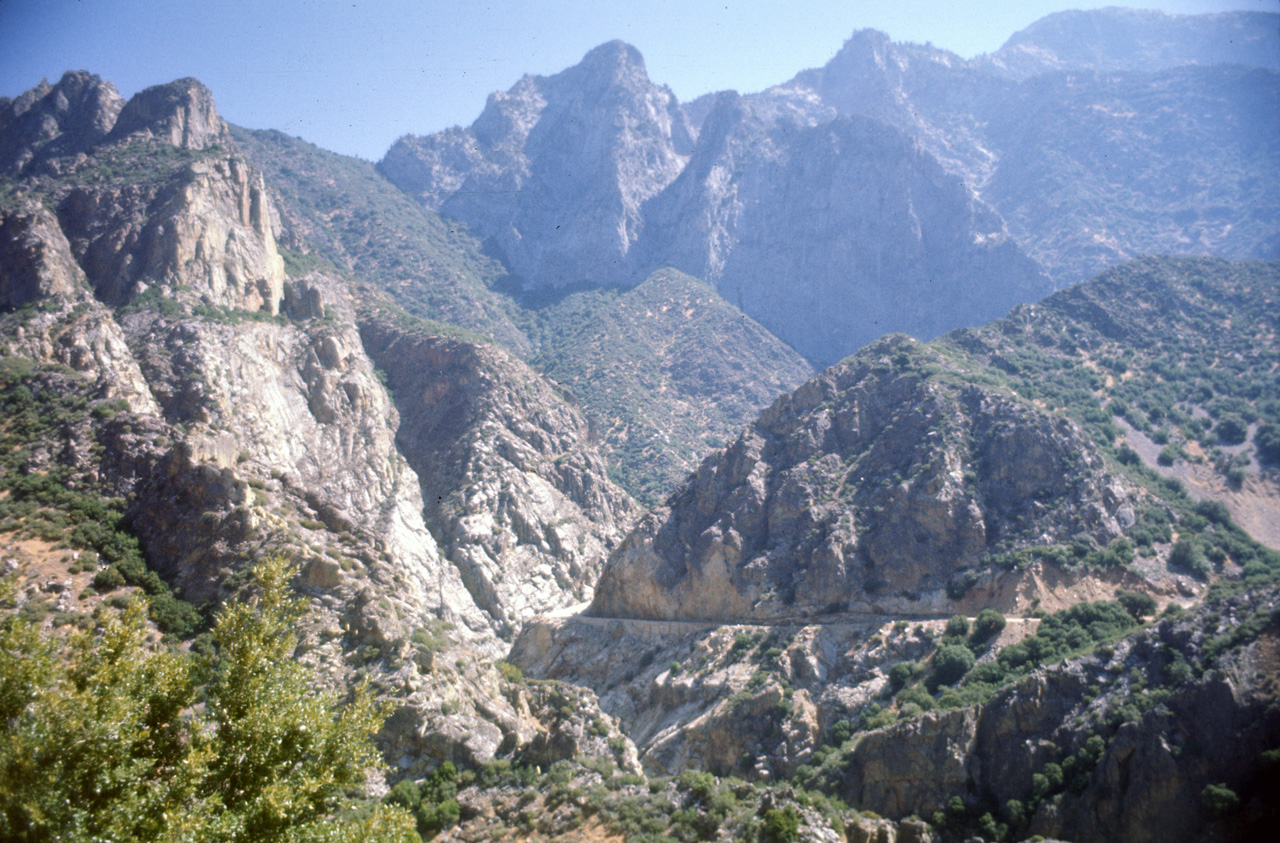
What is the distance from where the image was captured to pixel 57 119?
265 feet

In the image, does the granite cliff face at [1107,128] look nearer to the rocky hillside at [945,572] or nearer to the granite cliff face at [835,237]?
the granite cliff face at [835,237]

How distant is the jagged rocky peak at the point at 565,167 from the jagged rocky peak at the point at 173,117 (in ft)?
230

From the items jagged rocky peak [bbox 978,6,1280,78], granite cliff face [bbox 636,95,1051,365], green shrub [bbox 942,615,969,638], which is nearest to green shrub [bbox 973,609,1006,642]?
green shrub [bbox 942,615,969,638]

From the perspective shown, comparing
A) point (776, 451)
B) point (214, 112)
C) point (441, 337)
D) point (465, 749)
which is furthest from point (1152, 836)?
point (214, 112)

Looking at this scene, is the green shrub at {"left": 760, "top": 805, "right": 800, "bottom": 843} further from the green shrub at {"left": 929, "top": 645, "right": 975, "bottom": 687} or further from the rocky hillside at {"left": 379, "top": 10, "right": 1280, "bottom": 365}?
the rocky hillside at {"left": 379, "top": 10, "right": 1280, "bottom": 365}

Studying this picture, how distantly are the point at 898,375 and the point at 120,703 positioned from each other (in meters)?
62.2

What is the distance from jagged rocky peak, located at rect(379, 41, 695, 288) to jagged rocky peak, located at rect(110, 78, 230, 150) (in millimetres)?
69962

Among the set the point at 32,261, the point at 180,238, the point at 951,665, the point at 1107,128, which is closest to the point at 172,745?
the point at 951,665

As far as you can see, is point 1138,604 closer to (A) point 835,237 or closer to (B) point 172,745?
(B) point 172,745

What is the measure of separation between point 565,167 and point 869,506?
139463 millimetres

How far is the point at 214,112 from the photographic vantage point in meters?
92.9

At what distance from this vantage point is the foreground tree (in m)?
14.2

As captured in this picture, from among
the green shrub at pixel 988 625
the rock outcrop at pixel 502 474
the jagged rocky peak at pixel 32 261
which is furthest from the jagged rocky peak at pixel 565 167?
the green shrub at pixel 988 625

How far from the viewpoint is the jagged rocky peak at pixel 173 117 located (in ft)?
264
